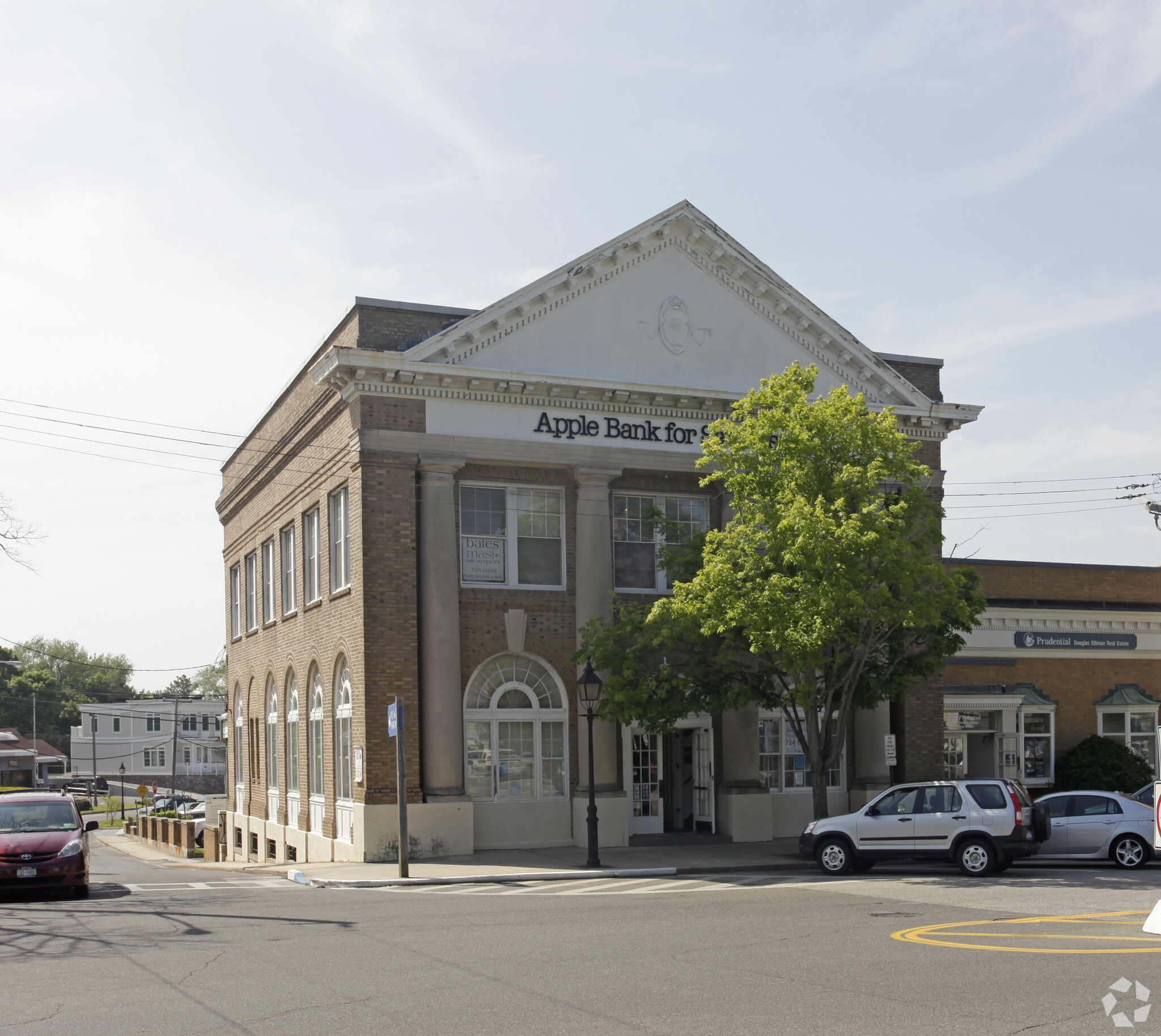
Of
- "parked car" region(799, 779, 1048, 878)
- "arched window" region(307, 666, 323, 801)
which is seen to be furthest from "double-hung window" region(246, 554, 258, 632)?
"parked car" region(799, 779, 1048, 878)

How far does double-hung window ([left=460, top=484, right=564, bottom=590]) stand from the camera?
25.7 metres

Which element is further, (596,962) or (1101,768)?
(1101,768)

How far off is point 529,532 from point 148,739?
301 ft

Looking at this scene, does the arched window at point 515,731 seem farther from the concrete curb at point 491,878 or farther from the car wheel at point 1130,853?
the car wheel at point 1130,853

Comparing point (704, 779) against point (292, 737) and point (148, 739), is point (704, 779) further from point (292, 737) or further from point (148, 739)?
point (148, 739)

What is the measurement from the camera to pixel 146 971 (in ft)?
38.1

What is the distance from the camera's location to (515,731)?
2570cm

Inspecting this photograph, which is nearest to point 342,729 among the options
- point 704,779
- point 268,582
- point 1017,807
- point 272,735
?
point 704,779

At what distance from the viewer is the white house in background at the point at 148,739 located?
108 metres

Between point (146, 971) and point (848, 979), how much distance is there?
244 inches

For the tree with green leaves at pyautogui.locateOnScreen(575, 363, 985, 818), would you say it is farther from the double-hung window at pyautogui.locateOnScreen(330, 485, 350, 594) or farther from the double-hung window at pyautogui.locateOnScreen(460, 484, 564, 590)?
the double-hung window at pyautogui.locateOnScreen(330, 485, 350, 594)

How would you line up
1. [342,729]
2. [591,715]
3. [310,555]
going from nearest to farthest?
1. [591,715]
2. [342,729]
3. [310,555]

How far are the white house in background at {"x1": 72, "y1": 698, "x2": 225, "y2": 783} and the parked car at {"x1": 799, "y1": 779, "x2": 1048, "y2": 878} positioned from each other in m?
92.2

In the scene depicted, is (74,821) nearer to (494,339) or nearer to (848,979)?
(494,339)
